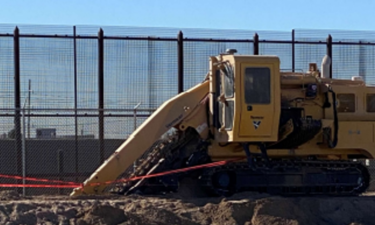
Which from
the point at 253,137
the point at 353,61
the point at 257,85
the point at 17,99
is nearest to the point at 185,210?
the point at 253,137

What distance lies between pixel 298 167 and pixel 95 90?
574 cm

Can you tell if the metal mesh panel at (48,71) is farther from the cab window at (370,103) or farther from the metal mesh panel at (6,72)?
the cab window at (370,103)

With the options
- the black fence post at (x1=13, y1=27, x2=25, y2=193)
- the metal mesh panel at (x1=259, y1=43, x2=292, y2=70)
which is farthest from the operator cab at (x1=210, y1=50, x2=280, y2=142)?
the black fence post at (x1=13, y1=27, x2=25, y2=193)

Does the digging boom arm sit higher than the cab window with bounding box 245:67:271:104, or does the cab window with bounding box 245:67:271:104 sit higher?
the cab window with bounding box 245:67:271:104

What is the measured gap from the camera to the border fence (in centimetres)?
1659

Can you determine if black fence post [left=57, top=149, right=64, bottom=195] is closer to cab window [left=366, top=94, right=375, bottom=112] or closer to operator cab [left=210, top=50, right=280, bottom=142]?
operator cab [left=210, top=50, right=280, bottom=142]

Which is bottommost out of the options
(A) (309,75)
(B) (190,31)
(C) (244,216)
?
(C) (244,216)

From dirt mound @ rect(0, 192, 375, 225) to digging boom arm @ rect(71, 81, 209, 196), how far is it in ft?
1.45

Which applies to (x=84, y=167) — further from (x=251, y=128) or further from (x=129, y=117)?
(x=251, y=128)

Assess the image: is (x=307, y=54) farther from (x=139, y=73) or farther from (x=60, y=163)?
(x=60, y=163)

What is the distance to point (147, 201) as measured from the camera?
12930mm

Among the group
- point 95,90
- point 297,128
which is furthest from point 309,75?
point 95,90

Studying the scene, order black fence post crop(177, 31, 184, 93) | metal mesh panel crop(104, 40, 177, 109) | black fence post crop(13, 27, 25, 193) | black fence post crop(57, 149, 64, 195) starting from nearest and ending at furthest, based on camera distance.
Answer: black fence post crop(13, 27, 25, 193)
black fence post crop(57, 149, 64, 195)
metal mesh panel crop(104, 40, 177, 109)
black fence post crop(177, 31, 184, 93)

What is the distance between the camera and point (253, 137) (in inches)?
540
